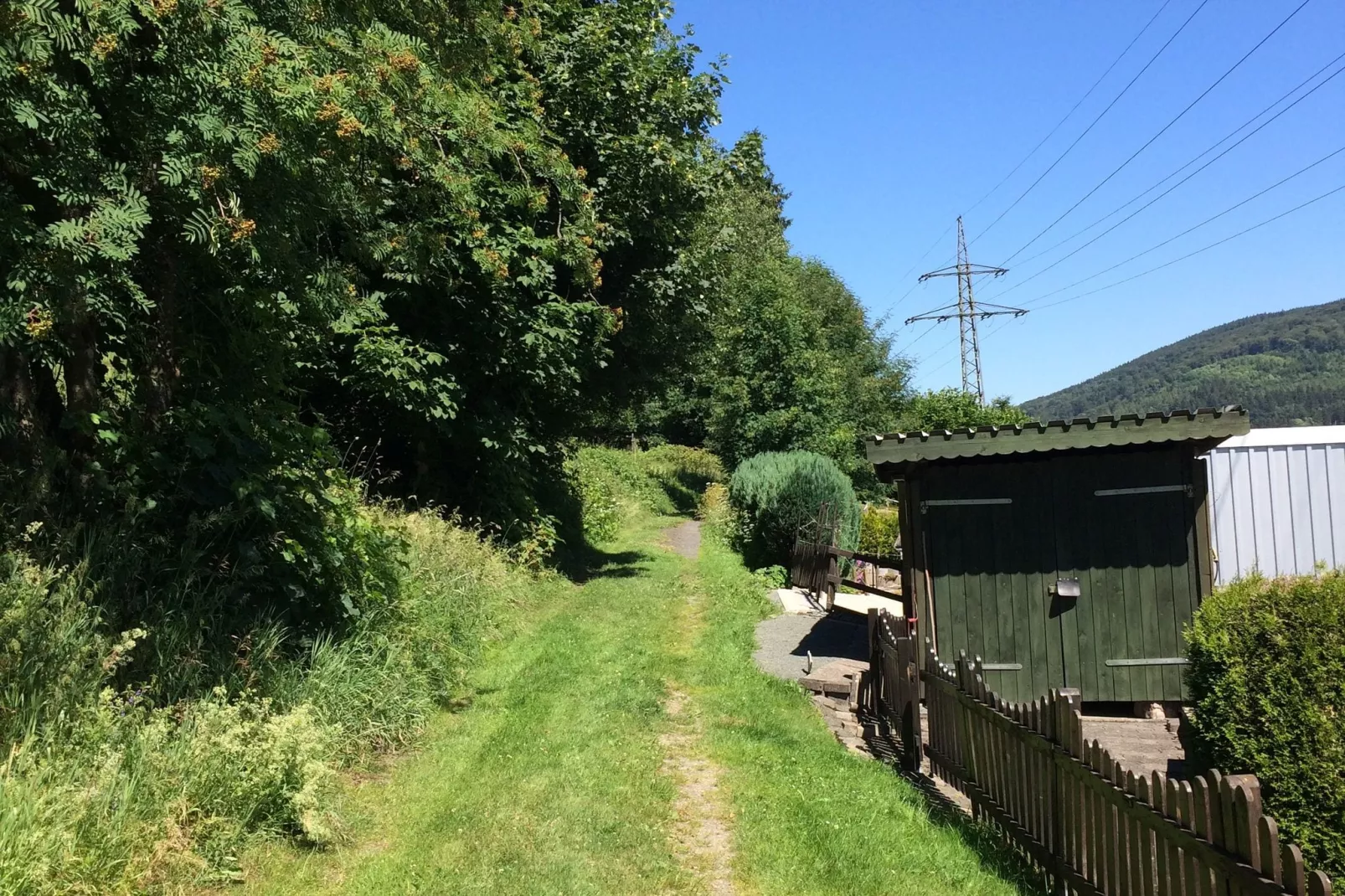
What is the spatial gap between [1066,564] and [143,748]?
7591 millimetres

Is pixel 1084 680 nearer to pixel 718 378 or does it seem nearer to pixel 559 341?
pixel 559 341

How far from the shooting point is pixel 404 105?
6566 millimetres

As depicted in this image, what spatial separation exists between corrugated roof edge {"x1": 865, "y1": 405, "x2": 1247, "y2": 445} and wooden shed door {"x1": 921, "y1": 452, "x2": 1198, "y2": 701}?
0.46 m

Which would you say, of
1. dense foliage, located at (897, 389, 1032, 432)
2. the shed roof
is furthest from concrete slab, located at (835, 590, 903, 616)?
dense foliage, located at (897, 389, 1032, 432)

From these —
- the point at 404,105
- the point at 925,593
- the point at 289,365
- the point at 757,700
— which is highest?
the point at 404,105

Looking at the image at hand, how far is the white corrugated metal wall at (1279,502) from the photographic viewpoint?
9672 mm

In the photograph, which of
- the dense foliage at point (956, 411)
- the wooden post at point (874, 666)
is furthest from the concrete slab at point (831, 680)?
the dense foliage at point (956, 411)

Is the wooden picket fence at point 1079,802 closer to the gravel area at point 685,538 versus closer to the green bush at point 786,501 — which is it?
the green bush at point 786,501

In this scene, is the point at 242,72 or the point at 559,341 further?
the point at 559,341

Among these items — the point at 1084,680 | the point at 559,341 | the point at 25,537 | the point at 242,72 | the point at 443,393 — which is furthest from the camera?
the point at 559,341

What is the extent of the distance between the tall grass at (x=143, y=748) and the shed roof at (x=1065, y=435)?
198 inches

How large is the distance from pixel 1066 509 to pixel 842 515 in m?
9.75

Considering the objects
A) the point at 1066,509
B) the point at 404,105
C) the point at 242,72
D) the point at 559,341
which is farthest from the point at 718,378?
the point at 242,72

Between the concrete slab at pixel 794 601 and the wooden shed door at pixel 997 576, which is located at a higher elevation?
the wooden shed door at pixel 997 576
